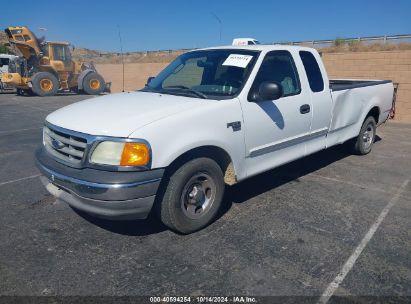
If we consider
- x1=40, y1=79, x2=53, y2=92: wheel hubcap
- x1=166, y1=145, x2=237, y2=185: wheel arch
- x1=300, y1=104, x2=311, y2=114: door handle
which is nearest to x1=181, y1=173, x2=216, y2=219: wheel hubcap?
x1=166, y1=145, x2=237, y2=185: wheel arch

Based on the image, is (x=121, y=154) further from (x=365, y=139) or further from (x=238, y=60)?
(x=365, y=139)

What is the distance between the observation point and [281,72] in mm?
4473

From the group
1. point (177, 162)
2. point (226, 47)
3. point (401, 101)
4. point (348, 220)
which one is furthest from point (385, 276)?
point (401, 101)

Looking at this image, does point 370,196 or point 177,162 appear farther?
point 370,196

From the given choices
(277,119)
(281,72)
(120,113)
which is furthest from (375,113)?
(120,113)

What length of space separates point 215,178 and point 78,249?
150 cm

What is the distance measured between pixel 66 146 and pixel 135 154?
0.84 meters

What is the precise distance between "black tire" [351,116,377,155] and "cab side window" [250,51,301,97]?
248 centimetres

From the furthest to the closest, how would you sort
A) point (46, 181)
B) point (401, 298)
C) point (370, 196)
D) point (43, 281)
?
point (370, 196) < point (46, 181) < point (43, 281) < point (401, 298)

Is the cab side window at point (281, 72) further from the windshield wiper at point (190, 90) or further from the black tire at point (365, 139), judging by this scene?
the black tire at point (365, 139)

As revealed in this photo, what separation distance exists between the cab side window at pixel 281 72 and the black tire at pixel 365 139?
248 centimetres

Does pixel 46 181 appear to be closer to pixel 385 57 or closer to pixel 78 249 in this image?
pixel 78 249

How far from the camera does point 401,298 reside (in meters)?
2.62

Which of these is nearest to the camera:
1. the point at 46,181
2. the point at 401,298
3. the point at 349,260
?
the point at 401,298
